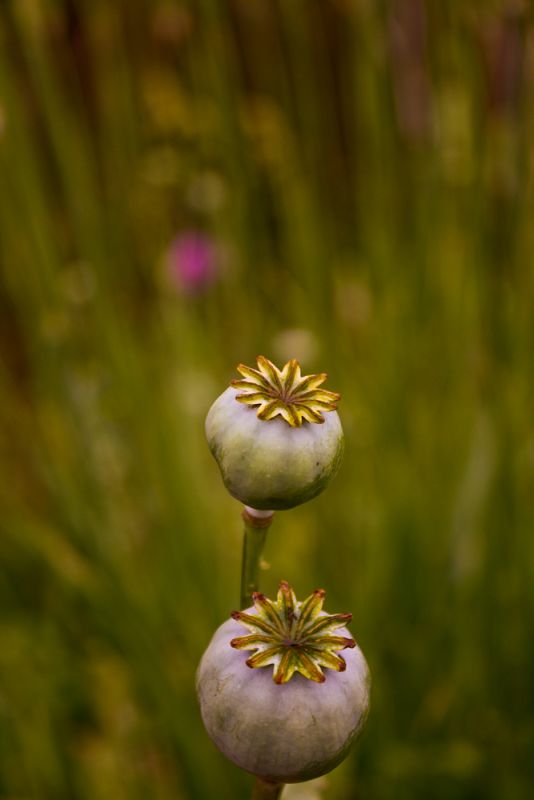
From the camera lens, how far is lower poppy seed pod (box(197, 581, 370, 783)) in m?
0.36

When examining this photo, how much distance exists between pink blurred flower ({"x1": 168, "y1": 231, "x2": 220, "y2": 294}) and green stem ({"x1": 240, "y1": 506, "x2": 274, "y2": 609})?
3.72 ft

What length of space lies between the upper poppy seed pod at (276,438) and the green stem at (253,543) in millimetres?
26

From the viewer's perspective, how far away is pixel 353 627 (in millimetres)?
Answer: 1069

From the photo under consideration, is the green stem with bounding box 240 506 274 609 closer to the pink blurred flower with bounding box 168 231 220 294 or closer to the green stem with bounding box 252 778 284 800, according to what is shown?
the green stem with bounding box 252 778 284 800

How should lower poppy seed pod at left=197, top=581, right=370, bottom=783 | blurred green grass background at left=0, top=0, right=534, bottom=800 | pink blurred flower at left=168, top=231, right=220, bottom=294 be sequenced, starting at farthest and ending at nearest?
pink blurred flower at left=168, top=231, right=220, bottom=294, blurred green grass background at left=0, top=0, right=534, bottom=800, lower poppy seed pod at left=197, top=581, right=370, bottom=783

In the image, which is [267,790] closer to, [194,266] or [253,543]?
[253,543]

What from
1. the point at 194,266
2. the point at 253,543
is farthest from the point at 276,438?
the point at 194,266

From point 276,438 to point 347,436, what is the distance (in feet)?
3.09

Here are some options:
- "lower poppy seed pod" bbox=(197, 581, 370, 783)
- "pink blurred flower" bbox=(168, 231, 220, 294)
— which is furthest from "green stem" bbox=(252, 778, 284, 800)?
"pink blurred flower" bbox=(168, 231, 220, 294)

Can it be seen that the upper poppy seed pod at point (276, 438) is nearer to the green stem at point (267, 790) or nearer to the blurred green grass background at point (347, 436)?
the green stem at point (267, 790)

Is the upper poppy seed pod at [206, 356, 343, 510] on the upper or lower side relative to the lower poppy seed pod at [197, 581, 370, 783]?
upper

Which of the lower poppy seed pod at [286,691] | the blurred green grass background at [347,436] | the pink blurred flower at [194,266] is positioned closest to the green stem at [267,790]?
the lower poppy seed pod at [286,691]

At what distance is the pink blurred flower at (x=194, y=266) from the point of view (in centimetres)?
154

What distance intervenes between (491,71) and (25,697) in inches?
45.2
